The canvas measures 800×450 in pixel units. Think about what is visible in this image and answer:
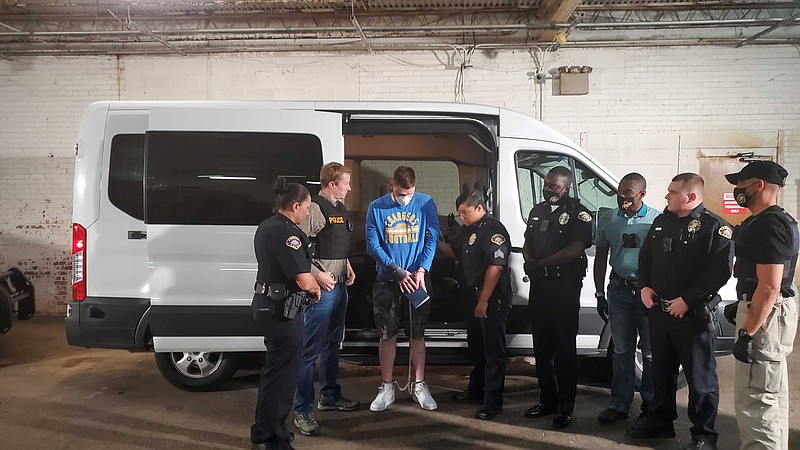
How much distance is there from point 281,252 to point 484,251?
4.63 ft

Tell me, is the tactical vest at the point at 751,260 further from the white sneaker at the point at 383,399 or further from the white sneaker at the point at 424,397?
the white sneaker at the point at 383,399

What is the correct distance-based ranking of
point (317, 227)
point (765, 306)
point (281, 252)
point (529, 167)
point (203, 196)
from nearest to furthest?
point (765, 306), point (281, 252), point (317, 227), point (203, 196), point (529, 167)

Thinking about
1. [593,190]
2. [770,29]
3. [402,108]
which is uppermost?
[770,29]

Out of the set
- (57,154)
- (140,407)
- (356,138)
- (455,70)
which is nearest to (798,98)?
(455,70)

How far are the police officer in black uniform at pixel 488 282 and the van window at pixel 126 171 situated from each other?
2395 mm

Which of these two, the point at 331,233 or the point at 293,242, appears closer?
the point at 293,242

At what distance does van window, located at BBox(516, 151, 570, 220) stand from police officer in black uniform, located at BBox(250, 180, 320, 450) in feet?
5.95

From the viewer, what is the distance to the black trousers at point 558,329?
346 cm

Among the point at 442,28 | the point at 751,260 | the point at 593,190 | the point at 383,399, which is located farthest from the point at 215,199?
the point at 442,28

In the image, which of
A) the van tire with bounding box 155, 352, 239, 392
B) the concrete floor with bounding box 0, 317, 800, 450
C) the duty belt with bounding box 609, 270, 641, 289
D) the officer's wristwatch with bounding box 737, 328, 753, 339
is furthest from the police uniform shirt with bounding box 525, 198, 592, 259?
the van tire with bounding box 155, 352, 239, 392

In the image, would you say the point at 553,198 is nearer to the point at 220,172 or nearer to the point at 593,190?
the point at 593,190

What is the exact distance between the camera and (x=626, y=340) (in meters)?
3.59

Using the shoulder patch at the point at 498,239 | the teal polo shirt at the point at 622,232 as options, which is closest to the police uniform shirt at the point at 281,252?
the shoulder patch at the point at 498,239

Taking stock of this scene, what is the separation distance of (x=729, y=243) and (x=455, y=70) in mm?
4608
